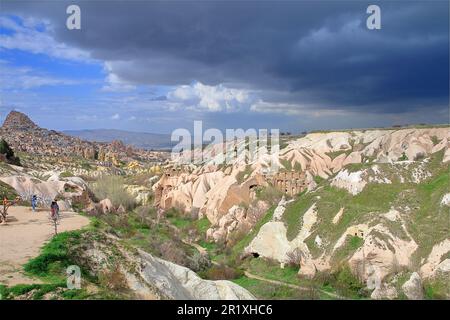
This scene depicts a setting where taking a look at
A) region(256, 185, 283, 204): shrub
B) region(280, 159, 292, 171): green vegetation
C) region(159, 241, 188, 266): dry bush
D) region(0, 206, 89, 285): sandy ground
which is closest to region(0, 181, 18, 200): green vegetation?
region(0, 206, 89, 285): sandy ground

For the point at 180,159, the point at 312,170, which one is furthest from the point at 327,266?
the point at 180,159

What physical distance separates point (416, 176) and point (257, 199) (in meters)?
13.8

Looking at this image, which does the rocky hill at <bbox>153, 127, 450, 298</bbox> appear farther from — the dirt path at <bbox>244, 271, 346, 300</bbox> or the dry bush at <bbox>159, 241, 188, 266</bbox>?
the dry bush at <bbox>159, 241, 188, 266</bbox>

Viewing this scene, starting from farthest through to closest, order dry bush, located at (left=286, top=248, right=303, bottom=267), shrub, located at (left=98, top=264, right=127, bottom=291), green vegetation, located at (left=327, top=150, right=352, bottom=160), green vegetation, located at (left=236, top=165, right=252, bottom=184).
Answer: green vegetation, located at (left=327, top=150, right=352, bottom=160) → green vegetation, located at (left=236, top=165, right=252, bottom=184) → dry bush, located at (left=286, top=248, right=303, bottom=267) → shrub, located at (left=98, top=264, right=127, bottom=291)

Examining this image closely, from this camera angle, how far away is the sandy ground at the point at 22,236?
9.83m

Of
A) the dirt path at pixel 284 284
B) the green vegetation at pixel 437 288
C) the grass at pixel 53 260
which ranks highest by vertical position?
the grass at pixel 53 260

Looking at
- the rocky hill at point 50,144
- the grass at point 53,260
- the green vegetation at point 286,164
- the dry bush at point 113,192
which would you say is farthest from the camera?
the rocky hill at point 50,144

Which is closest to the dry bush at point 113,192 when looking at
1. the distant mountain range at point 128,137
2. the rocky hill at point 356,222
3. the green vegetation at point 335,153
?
the rocky hill at point 356,222

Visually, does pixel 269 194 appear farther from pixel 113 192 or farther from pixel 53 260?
pixel 53 260

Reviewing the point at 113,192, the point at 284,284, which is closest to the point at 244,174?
the point at 113,192

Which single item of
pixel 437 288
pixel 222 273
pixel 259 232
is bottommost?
pixel 222 273

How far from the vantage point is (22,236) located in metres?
12.8

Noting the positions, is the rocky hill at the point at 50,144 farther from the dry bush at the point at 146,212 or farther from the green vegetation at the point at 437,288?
the green vegetation at the point at 437,288

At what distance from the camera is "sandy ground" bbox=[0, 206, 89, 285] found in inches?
387
